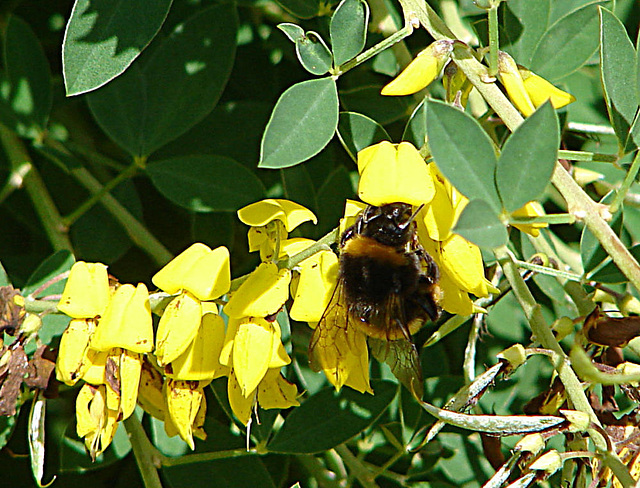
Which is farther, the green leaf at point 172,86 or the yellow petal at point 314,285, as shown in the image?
the green leaf at point 172,86

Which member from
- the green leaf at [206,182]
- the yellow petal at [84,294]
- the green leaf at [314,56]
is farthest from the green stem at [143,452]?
the green leaf at [314,56]

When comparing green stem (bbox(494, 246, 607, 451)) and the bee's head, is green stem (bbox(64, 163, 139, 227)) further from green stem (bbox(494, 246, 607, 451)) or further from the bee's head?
green stem (bbox(494, 246, 607, 451))

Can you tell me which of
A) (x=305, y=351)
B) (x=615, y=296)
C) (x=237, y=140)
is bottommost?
(x=305, y=351)

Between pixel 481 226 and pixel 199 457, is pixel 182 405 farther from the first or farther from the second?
pixel 481 226

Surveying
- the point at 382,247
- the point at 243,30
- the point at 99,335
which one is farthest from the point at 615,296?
the point at 243,30

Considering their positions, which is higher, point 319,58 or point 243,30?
point 319,58

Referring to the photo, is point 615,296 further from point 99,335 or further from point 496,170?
point 99,335

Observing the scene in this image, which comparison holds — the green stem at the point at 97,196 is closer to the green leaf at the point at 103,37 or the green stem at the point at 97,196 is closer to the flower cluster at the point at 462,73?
the green leaf at the point at 103,37

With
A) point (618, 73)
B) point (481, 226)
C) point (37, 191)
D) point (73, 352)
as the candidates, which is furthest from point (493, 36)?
point (37, 191)
